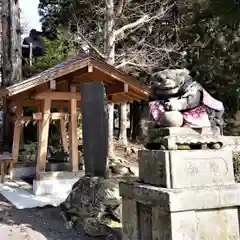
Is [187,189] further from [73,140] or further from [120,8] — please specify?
[120,8]

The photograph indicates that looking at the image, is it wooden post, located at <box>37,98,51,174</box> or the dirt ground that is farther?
wooden post, located at <box>37,98,51,174</box>

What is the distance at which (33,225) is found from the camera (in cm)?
692

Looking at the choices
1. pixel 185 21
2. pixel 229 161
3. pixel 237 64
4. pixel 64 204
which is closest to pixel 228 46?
pixel 237 64

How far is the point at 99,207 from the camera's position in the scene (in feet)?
22.7

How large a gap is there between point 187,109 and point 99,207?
127 inches

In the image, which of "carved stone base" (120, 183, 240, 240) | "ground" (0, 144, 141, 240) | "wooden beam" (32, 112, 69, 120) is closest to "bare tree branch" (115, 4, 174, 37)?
"wooden beam" (32, 112, 69, 120)

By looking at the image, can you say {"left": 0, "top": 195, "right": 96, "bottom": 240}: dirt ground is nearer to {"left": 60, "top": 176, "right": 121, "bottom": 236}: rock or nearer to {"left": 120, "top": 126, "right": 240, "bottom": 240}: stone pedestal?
{"left": 60, "top": 176, "right": 121, "bottom": 236}: rock

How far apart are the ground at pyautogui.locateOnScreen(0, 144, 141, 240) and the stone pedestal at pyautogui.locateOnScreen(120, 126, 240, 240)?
2.40 m

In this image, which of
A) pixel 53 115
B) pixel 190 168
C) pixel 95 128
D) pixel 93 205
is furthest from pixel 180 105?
pixel 53 115

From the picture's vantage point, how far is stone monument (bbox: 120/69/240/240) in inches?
157

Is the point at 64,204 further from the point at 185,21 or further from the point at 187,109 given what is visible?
the point at 185,21

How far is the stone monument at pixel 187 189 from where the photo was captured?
3.99 meters

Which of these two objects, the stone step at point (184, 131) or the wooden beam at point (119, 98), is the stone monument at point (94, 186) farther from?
the wooden beam at point (119, 98)

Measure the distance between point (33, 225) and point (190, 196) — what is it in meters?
4.00
